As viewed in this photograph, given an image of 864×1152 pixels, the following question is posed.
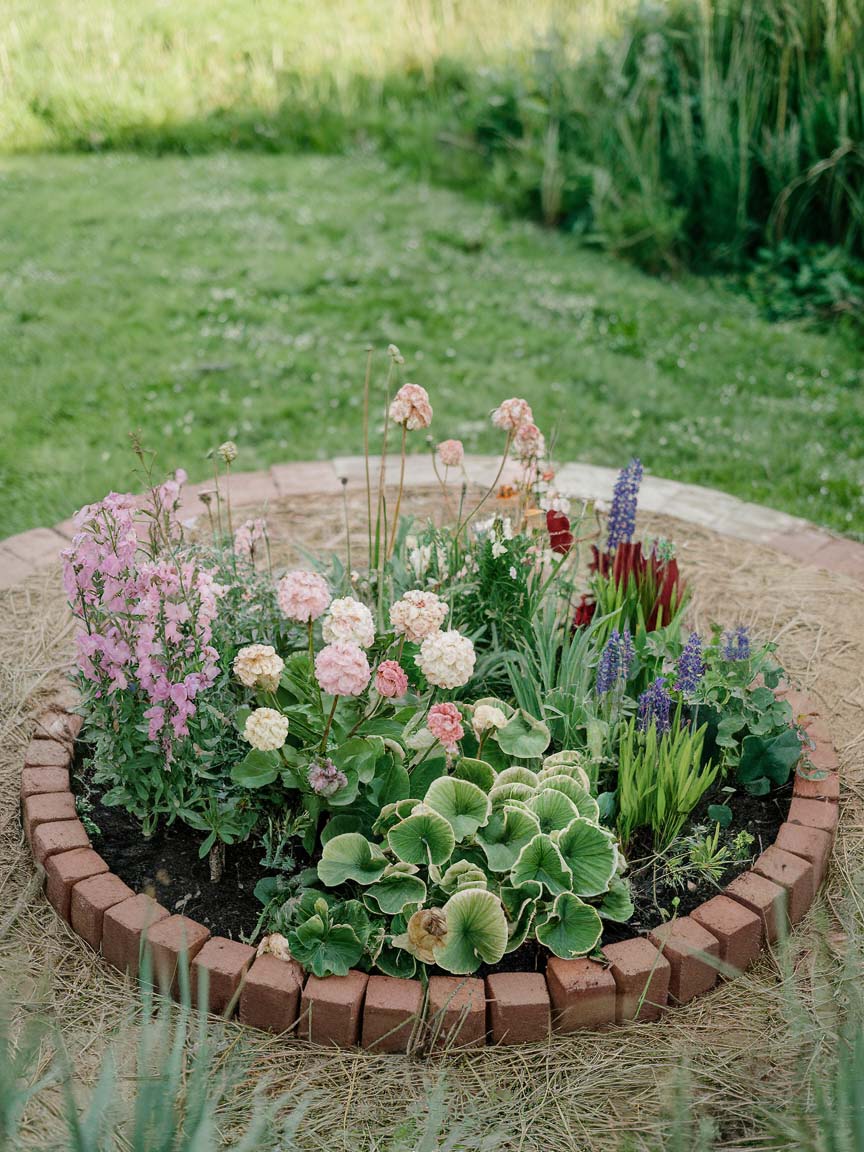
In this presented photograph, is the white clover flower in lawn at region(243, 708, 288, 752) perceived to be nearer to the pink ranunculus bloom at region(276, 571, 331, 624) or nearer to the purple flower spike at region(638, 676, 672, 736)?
the pink ranunculus bloom at region(276, 571, 331, 624)

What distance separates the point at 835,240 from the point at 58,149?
5.14 m

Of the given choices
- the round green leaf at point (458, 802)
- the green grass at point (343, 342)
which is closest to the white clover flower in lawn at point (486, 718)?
the round green leaf at point (458, 802)

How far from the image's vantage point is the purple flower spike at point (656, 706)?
229 cm

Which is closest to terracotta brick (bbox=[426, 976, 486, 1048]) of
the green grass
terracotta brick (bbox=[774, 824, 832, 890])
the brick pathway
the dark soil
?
the dark soil

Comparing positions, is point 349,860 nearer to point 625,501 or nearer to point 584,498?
point 625,501

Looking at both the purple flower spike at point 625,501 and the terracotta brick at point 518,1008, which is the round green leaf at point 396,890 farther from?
the purple flower spike at point 625,501

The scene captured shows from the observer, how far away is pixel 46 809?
223 centimetres

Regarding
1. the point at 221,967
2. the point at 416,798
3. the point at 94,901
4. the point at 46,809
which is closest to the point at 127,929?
the point at 94,901

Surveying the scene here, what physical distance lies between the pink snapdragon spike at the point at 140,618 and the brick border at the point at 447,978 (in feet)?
1.01

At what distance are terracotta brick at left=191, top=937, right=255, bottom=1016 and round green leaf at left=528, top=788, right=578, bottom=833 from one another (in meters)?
0.58

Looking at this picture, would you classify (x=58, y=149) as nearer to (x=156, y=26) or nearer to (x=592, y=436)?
(x=156, y=26)

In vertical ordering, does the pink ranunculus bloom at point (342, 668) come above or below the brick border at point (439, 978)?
above

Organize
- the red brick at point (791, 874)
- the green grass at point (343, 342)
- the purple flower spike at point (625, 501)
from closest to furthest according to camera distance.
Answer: the red brick at point (791, 874), the purple flower spike at point (625, 501), the green grass at point (343, 342)

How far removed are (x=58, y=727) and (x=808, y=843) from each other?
5.28 ft
